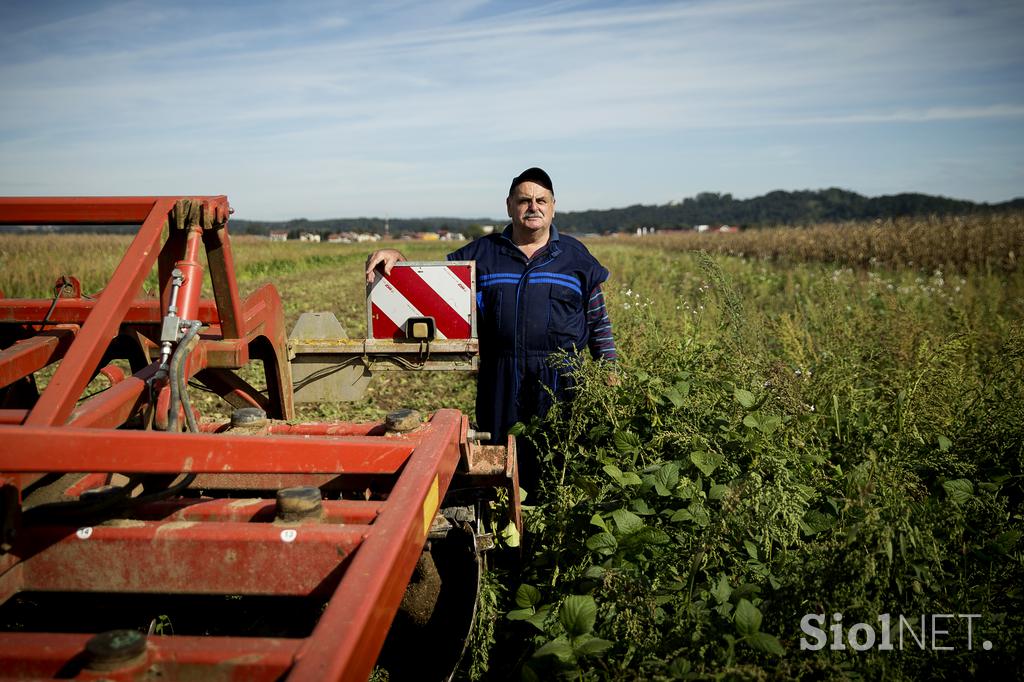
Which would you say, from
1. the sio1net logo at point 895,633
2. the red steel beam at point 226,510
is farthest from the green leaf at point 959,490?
the red steel beam at point 226,510

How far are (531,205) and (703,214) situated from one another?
116m

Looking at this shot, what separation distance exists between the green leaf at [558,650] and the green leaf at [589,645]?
27mm

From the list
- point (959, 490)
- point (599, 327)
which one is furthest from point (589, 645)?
point (599, 327)

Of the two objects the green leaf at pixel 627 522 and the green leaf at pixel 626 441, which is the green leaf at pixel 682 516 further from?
the green leaf at pixel 626 441

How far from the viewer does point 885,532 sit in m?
2.11

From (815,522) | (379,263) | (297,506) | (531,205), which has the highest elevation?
(531,205)

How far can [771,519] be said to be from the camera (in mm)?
2510

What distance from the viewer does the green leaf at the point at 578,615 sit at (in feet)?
7.02

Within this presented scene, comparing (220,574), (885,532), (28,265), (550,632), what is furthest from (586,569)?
(28,265)

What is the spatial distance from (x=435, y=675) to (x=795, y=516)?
4.52ft

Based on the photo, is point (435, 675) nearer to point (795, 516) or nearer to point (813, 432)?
point (795, 516)

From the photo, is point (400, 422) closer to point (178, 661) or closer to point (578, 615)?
point (578, 615)

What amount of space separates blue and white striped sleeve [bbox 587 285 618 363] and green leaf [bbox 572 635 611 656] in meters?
2.09

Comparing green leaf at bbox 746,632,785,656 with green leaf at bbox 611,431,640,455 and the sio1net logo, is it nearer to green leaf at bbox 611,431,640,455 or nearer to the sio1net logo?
the sio1net logo
